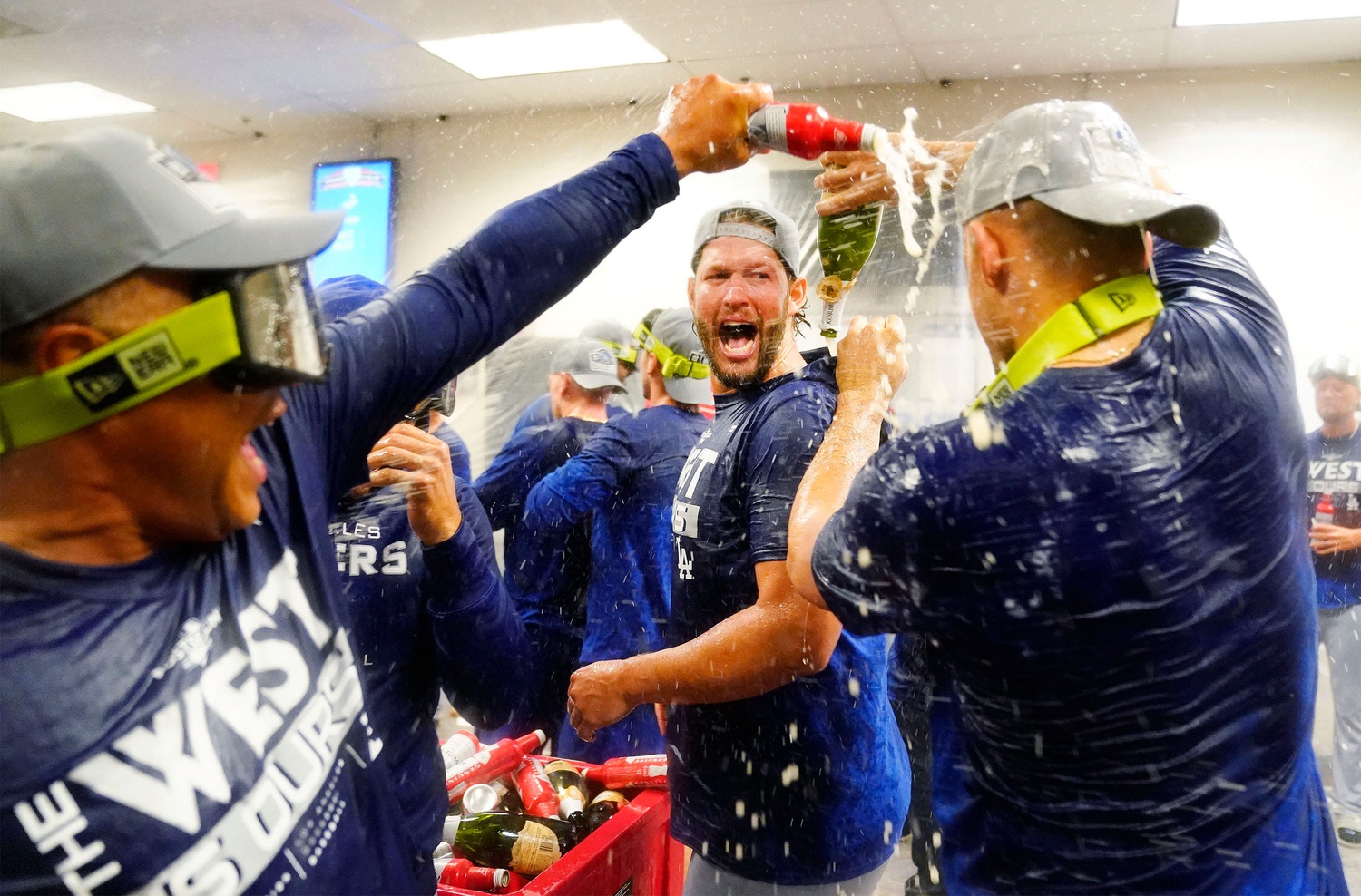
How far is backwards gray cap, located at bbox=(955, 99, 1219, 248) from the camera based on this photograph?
1125mm

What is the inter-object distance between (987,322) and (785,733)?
90 cm

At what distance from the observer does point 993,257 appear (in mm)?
1229

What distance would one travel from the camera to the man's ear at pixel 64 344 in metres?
0.76

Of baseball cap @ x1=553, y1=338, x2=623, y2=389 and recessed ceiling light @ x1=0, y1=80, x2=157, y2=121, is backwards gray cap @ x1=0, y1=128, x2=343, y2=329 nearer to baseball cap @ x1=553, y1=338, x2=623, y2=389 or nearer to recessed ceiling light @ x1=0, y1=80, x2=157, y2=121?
baseball cap @ x1=553, y1=338, x2=623, y2=389

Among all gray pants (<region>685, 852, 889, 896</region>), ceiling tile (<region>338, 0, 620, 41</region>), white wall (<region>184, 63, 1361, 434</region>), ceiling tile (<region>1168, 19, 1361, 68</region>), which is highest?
ceiling tile (<region>1168, 19, 1361, 68</region>)

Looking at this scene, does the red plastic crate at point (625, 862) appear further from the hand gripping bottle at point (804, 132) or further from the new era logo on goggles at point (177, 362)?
the hand gripping bottle at point (804, 132)

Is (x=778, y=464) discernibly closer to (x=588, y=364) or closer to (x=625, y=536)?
(x=625, y=536)

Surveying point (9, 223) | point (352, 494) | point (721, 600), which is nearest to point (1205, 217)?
point (721, 600)

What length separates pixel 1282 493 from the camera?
1113 mm

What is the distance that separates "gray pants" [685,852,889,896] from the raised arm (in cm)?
64

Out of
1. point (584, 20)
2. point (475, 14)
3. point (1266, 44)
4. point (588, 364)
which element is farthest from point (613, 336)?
point (1266, 44)

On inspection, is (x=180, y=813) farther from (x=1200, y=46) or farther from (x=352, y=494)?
(x=1200, y=46)

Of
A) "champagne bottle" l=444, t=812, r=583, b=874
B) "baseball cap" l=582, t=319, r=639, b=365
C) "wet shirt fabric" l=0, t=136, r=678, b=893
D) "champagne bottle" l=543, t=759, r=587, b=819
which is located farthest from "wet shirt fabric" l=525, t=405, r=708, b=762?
"wet shirt fabric" l=0, t=136, r=678, b=893

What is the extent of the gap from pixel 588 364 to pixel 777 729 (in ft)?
7.85
